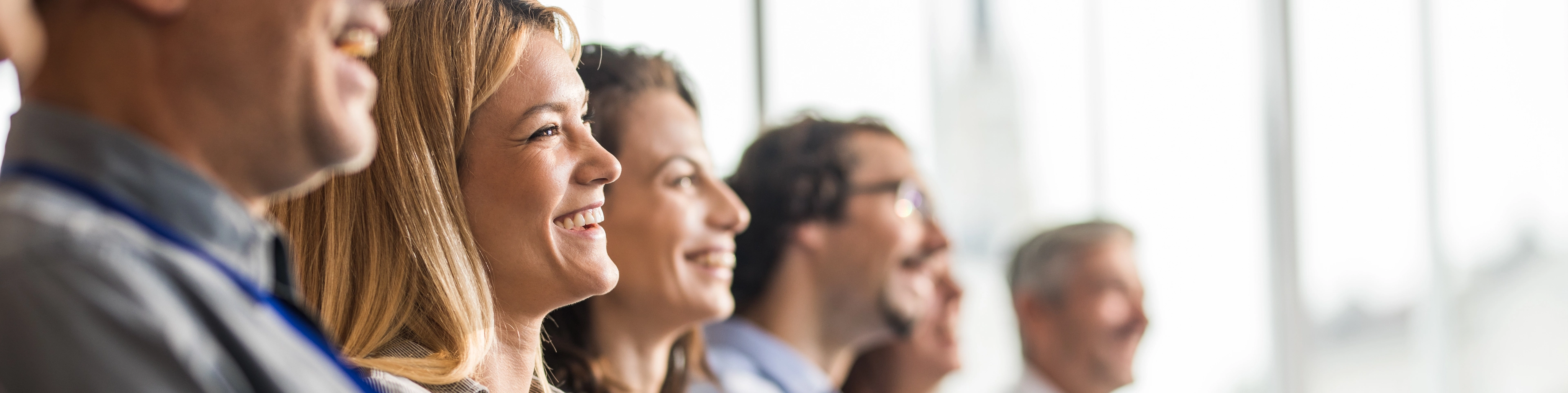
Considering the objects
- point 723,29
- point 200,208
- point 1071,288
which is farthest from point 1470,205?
point 200,208

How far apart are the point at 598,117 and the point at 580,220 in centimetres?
49

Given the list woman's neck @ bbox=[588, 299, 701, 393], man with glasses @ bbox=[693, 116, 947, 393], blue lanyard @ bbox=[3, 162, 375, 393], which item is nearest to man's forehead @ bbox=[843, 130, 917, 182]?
man with glasses @ bbox=[693, 116, 947, 393]

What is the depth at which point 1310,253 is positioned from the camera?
578 centimetres

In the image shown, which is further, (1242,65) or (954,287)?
(1242,65)

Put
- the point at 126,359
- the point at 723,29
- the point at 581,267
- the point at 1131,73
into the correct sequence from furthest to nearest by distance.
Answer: the point at 1131,73
the point at 723,29
the point at 581,267
the point at 126,359

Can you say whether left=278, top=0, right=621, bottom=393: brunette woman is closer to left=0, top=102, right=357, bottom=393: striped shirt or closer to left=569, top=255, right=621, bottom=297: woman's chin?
left=569, top=255, right=621, bottom=297: woman's chin

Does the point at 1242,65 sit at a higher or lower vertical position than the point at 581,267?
higher

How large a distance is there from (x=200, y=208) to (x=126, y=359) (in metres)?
0.13

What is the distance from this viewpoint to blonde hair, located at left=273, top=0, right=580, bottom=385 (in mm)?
1425

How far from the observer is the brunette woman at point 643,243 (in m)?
2.06

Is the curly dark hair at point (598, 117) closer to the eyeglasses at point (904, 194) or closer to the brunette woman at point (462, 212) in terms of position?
the brunette woman at point (462, 212)

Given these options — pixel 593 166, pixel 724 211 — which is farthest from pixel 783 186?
pixel 593 166

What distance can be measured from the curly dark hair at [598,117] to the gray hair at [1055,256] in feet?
6.52

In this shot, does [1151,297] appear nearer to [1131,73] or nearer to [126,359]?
[1131,73]
